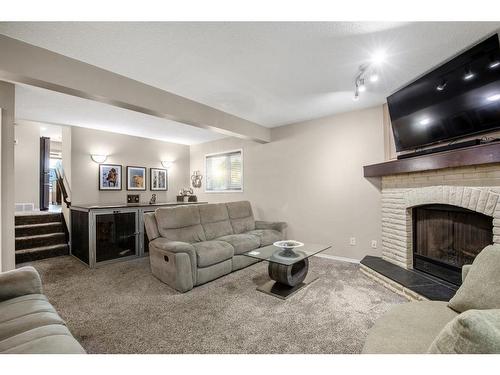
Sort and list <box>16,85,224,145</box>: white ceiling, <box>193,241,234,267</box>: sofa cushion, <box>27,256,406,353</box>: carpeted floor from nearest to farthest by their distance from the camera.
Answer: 1. <box>27,256,406,353</box>: carpeted floor
2. <box>193,241,234,267</box>: sofa cushion
3. <box>16,85,224,145</box>: white ceiling

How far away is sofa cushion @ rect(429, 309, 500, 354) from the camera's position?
61cm

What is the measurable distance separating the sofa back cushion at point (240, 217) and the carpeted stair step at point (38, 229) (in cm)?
329

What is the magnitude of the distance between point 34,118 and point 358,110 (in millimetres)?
5277

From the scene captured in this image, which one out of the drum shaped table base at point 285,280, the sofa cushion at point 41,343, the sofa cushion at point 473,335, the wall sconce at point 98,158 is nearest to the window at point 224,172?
the wall sconce at point 98,158

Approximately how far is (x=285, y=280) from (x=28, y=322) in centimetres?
207

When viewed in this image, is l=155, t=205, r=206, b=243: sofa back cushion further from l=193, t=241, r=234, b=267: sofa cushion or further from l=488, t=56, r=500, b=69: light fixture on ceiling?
l=488, t=56, r=500, b=69: light fixture on ceiling

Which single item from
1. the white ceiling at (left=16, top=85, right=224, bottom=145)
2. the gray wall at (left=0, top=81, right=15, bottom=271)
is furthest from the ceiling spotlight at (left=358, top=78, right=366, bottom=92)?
the gray wall at (left=0, top=81, right=15, bottom=271)

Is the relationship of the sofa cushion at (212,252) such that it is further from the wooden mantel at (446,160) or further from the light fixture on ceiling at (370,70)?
the light fixture on ceiling at (370,70)

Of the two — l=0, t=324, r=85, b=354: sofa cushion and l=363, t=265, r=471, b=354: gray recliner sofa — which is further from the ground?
l=0, t=324, r=85, b=354: sofa cushion

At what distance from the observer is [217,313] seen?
2084 millimetres

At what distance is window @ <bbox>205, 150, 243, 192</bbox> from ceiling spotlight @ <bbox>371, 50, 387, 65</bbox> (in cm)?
317

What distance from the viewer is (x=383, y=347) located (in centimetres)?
105

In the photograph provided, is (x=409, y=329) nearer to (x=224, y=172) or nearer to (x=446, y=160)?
(x=446, y=160)

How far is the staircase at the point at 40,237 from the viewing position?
12.1ft
